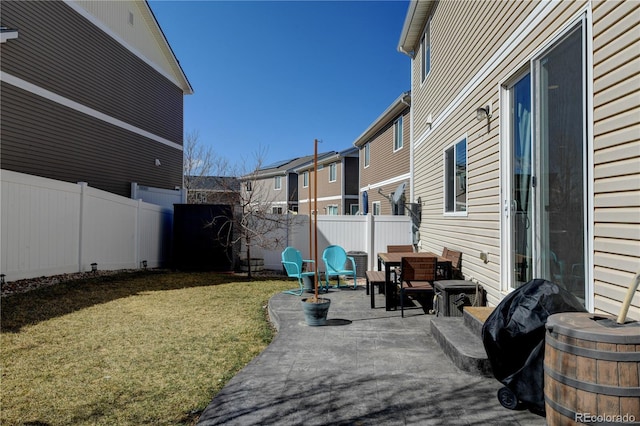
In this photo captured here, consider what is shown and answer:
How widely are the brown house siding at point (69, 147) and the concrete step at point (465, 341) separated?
33.5 feet

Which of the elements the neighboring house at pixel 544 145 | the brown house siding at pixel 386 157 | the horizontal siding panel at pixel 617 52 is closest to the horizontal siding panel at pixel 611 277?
the neighboring house at pixel 544 145

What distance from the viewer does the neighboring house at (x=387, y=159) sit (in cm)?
1291

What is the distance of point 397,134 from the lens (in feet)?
46.3

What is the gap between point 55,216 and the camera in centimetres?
841

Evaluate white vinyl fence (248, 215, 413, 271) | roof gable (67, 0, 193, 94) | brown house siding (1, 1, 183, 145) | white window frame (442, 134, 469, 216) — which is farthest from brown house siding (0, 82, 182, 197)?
white window frame (442, 134, 469, 216)

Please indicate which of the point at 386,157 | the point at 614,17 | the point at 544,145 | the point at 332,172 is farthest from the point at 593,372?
the point at 332,172

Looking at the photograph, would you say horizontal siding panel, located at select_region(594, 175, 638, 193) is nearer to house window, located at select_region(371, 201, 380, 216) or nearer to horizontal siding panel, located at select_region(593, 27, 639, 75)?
horizontal siding panel, located at select_region(593, 27, 639, 75)

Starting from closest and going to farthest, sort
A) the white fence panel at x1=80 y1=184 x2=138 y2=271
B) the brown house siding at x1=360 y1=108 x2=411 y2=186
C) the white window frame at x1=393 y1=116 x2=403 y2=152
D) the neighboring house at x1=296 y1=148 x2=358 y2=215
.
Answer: the white fence panel at x1=80 y1=184 x2=138 y2=271 → the brown house siding at x1=360 y1=108 x2=411 y2=186 → the white window frame at x1=393 y1=116 x2=403 y2=152 → the neighboring house at x1=296 y1=148 x2=358 y2=215

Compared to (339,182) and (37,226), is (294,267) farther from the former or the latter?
(339,182)

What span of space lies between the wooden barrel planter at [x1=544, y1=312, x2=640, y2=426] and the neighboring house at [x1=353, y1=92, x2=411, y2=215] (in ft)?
28.2

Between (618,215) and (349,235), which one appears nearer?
(618,215)

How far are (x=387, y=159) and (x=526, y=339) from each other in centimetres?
1304

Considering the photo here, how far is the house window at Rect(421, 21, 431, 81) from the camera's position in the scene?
9.27m

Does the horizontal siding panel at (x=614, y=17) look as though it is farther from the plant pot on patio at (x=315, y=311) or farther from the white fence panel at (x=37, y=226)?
the white fence panel at (x=37, y=226)
